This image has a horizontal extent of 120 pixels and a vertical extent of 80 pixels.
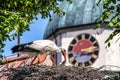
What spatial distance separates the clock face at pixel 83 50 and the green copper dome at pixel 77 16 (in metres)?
1.15

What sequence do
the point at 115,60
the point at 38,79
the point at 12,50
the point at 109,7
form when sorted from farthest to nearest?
1. the point at 115,60
2. the point at 12,50
3. the point at 38,79
4. the point at 109,7

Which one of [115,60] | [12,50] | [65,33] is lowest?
[12,50]

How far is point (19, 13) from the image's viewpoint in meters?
14.5

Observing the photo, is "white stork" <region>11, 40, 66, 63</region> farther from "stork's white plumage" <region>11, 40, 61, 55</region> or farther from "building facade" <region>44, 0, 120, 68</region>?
"building facade" <region>44, 0, 120, 68</region>

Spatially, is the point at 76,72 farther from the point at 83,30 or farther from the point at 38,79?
the point at 83,30

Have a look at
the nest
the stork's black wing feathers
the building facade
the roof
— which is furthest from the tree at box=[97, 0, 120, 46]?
the building facade

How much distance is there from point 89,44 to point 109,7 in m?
26.7

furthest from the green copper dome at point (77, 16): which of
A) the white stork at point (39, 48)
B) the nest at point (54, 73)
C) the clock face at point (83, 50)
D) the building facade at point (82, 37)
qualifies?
the nest at point (54, 73)

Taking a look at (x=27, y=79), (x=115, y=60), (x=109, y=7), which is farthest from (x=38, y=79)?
(x=115, y=60)

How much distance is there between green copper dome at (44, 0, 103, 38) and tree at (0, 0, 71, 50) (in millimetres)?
21069

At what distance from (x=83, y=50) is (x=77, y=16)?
3582 mm

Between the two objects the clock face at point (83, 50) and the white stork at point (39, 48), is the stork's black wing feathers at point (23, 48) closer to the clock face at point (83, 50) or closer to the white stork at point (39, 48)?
the white stork at point (39, 48)

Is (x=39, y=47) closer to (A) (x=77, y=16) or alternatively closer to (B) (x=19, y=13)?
(B) (x=19, y=13)

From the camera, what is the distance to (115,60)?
3653 cm
